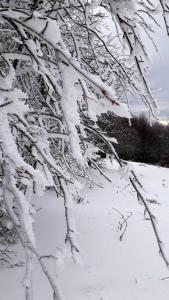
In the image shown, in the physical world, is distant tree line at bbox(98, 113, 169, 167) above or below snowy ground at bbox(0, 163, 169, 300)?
above

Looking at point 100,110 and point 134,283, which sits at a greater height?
point 100,110

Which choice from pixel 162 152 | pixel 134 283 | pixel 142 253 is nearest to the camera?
pixel 134 283

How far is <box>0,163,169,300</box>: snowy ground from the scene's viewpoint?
4.46 m

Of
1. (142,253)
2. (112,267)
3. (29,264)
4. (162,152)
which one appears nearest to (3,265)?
(112,267)

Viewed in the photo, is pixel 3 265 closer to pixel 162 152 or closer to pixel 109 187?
pixel 109 187

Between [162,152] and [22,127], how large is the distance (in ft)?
74.4

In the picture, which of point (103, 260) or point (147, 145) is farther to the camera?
point (147, 145)

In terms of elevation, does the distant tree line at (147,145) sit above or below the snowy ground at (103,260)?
above

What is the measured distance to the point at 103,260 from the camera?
5.31 meters

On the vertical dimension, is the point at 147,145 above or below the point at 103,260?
above

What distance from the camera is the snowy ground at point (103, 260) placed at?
4465mm

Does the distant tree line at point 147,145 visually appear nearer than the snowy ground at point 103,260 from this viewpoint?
No

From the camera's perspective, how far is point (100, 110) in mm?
1677

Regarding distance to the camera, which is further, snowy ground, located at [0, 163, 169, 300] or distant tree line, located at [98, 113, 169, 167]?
distant tree line, located at [98, 113, 169, 167]
